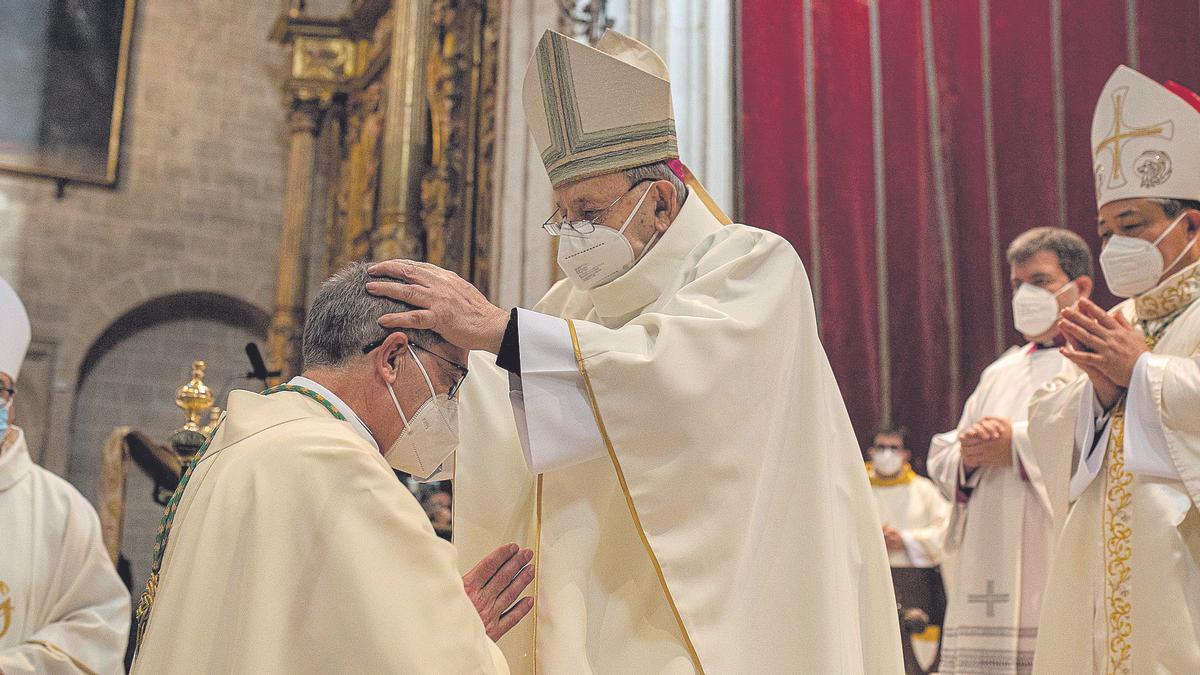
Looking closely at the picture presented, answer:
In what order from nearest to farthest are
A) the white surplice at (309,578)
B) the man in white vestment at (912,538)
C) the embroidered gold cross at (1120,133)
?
1. the white surplice at (309,578)
2. the embroidered gold cross at (1120,133)
3. the man in white vestment at (912,538)

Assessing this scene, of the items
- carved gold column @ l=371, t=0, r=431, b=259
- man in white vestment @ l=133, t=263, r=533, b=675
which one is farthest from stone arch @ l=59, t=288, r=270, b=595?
man in white vestment @ l=133, t=263, r=533, b=675

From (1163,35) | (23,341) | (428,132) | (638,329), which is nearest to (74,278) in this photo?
(428,132)

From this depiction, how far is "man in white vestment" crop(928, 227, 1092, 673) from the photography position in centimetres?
403

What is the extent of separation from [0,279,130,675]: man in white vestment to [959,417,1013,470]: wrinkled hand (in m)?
2.81

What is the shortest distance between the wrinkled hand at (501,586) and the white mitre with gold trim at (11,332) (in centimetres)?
268

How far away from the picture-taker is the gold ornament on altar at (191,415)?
3.92 m

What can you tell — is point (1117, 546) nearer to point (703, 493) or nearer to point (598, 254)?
point (703, 493)

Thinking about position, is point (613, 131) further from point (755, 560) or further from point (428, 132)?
point (428, 132)

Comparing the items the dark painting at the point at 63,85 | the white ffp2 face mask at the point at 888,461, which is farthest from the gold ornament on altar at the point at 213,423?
the dark painting at the point at 63,85

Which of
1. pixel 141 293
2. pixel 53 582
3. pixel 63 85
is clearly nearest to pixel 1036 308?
pixel 53 582

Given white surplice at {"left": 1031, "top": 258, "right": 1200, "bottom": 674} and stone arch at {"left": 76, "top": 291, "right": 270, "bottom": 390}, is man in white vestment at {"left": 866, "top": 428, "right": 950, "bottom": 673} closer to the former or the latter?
white surplice at {"left": 1031, "top": 258, "right": 1200, "bottom": 674}

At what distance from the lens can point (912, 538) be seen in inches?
232

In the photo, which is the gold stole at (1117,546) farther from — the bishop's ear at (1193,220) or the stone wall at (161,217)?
the stone wall at (161,217)

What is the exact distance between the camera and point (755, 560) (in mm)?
2242
